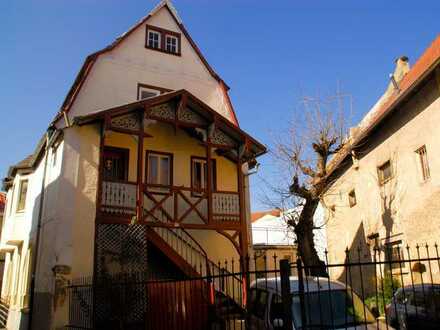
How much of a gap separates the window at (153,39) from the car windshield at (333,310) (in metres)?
13.9

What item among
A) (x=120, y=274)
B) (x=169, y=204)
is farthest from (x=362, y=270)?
(x=120, y=274)

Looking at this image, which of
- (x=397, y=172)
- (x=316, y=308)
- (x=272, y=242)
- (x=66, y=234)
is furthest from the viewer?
(x=272, y=242)

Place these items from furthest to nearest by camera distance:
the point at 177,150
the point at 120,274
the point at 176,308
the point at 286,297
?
the point at 177,150 < the point at 120,274 < the point at 176,308 < the point at 286,297

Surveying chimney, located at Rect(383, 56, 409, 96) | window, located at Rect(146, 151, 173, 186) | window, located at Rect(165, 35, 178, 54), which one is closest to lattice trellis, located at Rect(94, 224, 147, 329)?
window, located at Rect(146, 151, 173, 186)

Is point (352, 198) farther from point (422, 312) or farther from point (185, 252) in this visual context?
point (422, 312)

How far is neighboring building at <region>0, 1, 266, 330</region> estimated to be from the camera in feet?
43.1

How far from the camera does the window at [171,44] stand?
61.5 feet

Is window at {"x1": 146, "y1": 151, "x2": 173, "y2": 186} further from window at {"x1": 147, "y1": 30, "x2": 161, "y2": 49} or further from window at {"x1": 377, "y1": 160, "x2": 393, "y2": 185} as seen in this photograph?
window at {"x1": 377, "y1": 160, "x2": 393, "y2": 185}

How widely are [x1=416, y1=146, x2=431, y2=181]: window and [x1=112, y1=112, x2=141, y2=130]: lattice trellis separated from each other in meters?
9.95

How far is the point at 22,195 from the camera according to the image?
19.7 m

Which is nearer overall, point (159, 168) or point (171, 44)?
point (159, 168)

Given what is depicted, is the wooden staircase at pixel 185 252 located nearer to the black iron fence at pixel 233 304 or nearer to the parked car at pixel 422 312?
the black iron fence at pixel 233 304

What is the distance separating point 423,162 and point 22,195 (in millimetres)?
17440

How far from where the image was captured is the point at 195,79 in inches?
739
